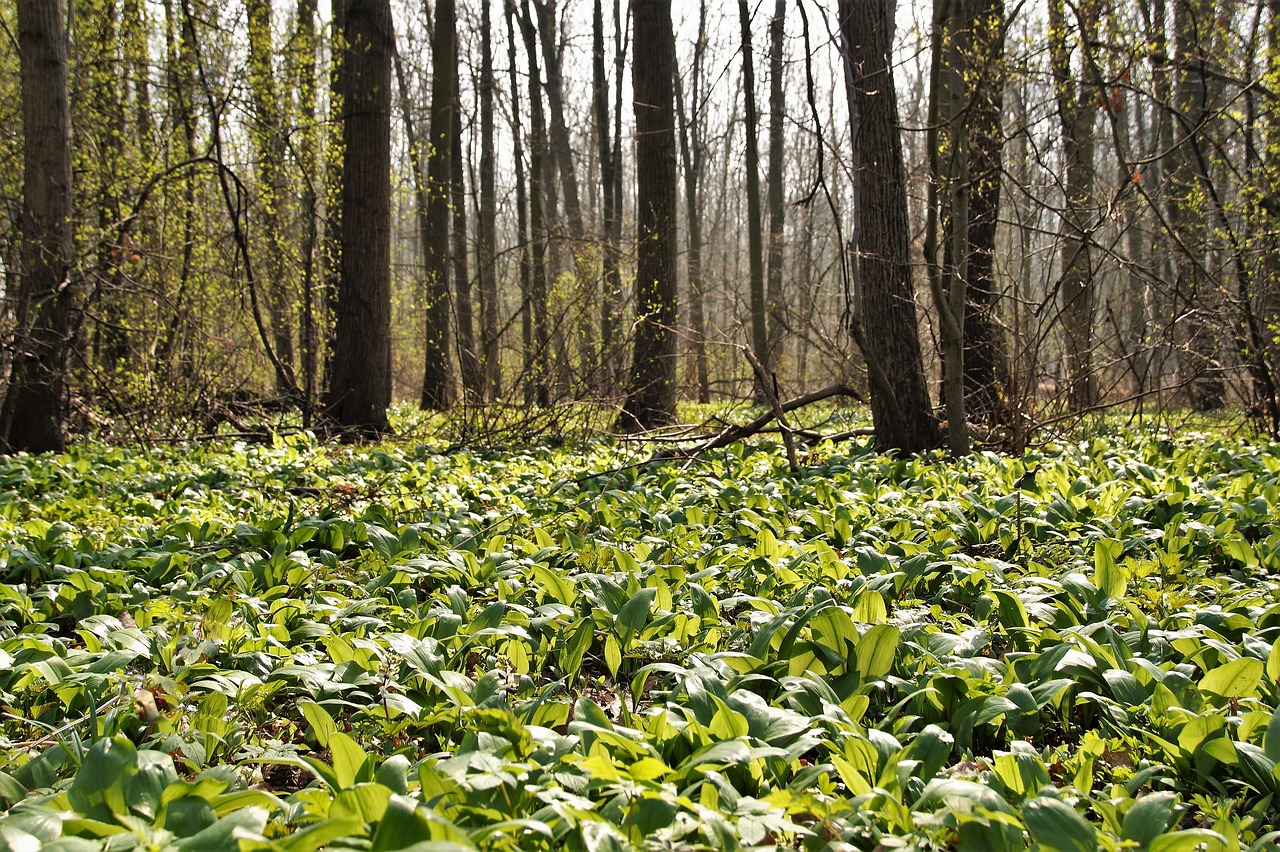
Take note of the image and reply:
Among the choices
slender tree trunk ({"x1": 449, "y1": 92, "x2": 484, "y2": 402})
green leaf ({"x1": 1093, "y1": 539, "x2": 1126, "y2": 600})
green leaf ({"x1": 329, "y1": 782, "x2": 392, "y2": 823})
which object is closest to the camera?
green leaf ({"x1": 329, "y1": 782, "x2": 392, "y2": 823})

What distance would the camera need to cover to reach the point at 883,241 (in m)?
6.57

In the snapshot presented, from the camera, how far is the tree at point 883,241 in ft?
21.1

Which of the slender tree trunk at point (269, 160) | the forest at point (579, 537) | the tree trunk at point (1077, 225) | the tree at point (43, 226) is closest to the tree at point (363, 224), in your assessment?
the forest at point (579, 537)

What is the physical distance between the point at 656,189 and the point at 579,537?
6.78 meters

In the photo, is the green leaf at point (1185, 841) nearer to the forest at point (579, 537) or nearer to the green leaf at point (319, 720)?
the forest at point (579, 537)

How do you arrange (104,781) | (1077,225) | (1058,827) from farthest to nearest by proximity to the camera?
1. (1077,225)
2. (104,781)
3. (1058,827)

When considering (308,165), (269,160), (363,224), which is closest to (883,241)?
(363,224)

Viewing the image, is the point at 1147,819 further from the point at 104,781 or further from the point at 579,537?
the point at 579,537

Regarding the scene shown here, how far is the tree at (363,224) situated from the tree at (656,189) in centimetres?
270

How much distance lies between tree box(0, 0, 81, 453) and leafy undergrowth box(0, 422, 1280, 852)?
10.1 ft

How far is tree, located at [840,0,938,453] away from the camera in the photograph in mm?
6445

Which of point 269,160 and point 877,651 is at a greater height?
point 269,160

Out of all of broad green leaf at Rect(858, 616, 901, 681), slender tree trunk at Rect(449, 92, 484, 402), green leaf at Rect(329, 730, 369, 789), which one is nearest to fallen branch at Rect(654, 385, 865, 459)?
slender tree trunk at Rect(449, 92, 484, 402)

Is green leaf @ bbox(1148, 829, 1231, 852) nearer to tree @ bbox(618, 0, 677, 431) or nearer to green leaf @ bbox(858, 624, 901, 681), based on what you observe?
green leaf @ bbox(858, 624, 901, 681)
